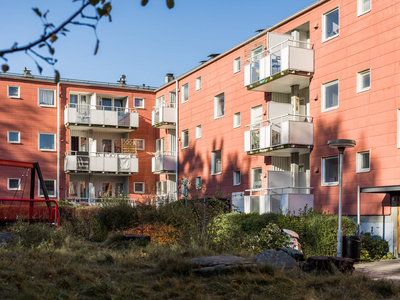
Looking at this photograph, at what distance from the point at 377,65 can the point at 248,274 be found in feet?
40.7

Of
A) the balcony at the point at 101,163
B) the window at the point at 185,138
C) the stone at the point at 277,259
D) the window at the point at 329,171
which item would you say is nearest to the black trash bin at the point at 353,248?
the stone at the point at 277,259

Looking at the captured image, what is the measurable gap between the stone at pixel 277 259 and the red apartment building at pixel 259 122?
17.2 feet

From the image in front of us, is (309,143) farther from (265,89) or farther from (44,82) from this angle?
(44,82)

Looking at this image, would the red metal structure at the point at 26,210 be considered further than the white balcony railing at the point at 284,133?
No

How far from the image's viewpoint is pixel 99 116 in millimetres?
36094

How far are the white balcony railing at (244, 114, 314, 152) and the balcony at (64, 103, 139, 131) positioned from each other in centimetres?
1477

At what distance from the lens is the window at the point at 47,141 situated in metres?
36.0

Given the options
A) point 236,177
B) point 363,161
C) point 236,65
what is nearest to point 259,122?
point 236,177

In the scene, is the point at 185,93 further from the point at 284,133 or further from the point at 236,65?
the point at 284,133

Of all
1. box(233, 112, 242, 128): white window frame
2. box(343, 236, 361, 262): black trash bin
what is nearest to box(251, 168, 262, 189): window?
box(233, 112, 242, 128): white window frame

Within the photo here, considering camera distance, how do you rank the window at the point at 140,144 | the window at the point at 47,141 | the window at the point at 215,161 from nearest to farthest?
the window at the point at 215,161 → the window at the point at 47,141 → the window at the point at 140,144

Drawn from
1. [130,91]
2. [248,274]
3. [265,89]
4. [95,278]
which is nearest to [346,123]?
[265,89]

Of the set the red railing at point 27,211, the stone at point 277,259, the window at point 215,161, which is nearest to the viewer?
the stone at point 277,259

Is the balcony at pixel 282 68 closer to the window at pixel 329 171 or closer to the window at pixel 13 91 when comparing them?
the window at pixel 329 171
